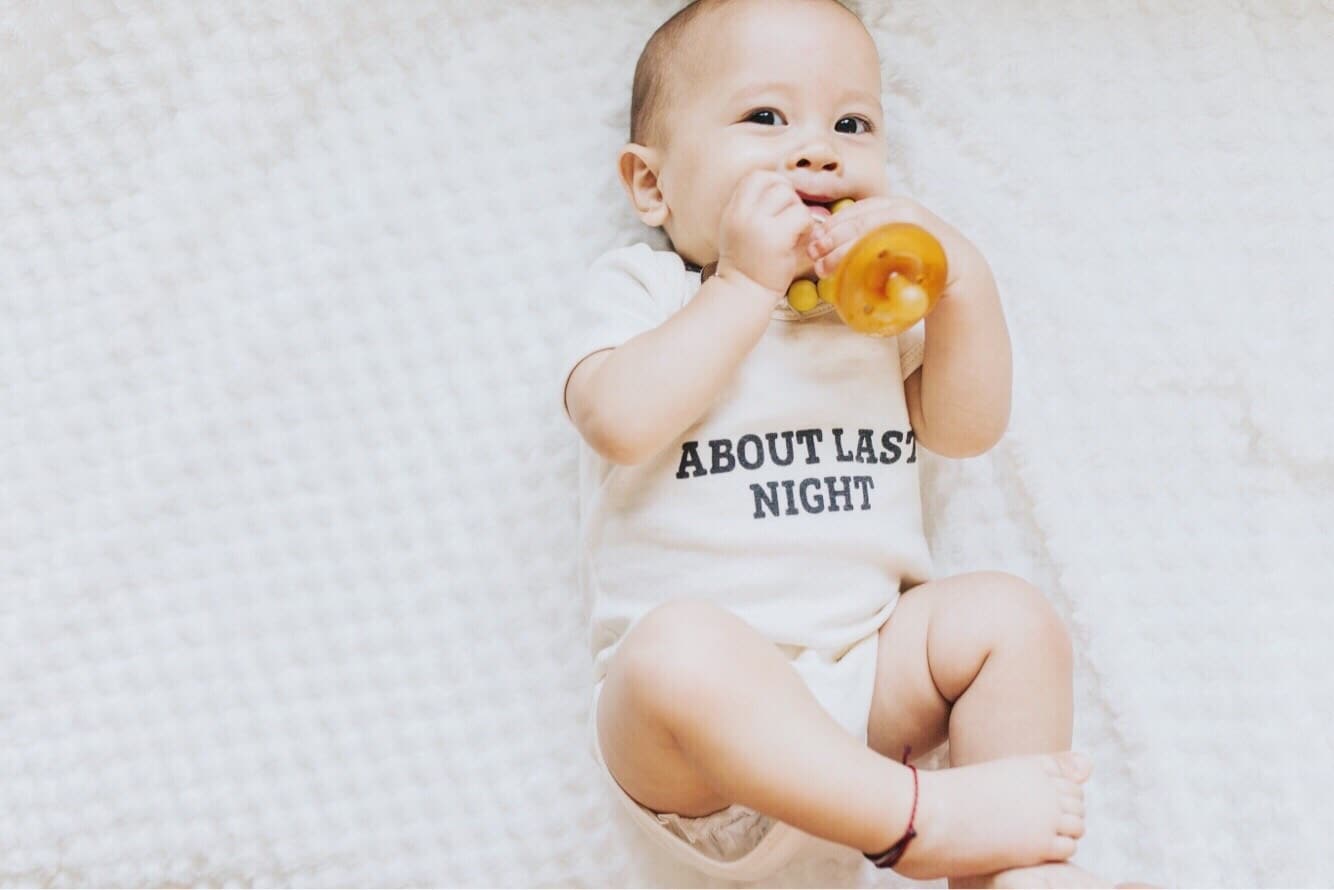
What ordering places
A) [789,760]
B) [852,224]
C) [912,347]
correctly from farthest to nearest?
[912,347] < [852,224] < [789,760]

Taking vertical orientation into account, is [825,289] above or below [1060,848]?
above

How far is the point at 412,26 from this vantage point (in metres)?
1.11

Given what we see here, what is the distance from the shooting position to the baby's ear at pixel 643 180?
3.34 feet

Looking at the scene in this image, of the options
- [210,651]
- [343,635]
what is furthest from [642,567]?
[210,651]

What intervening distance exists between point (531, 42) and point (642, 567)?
48 centimetres

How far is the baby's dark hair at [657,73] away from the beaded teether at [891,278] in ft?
0.81

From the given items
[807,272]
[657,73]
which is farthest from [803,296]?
[657,73]

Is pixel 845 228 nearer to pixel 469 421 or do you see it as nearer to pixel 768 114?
pixel 768 114

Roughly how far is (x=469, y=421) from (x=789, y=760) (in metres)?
0.43

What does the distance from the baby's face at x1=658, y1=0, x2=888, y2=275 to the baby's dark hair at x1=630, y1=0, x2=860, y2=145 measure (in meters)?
0.02

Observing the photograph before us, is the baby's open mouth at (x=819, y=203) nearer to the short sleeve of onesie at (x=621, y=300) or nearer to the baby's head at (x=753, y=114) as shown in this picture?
the baby's head at (x=753, y=114)

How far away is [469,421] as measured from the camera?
3.56 ft

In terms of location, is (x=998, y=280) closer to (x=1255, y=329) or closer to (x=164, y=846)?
(x=1255, y=329)

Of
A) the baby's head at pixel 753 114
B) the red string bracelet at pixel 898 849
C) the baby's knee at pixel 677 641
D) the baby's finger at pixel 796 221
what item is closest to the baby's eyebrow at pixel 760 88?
the baby's head at pixel 753 114
